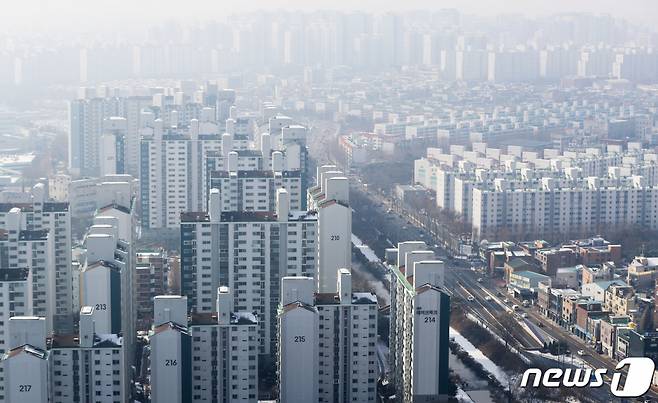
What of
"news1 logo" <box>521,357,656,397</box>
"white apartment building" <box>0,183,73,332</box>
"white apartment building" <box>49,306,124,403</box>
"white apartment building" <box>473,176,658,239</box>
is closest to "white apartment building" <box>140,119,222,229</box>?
"white apartment building" <box>473,176,658,239</box>

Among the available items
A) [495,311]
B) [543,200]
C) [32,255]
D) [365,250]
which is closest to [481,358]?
[495,311]

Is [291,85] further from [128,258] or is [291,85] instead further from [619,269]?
[128,258]

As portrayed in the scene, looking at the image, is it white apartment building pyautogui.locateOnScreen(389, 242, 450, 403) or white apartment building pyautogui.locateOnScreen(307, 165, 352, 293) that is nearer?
white apartment building pyautogui.locateOnScreen(389, 242, 450, 403)

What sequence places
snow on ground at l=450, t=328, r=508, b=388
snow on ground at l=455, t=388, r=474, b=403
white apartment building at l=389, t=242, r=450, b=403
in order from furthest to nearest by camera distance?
snow on ground at l=450, t=328, r=508, b=388, snow on ground at l=455, t=388, r=474, b=403, white apartment building at l=389, t=242, r=450, b=403

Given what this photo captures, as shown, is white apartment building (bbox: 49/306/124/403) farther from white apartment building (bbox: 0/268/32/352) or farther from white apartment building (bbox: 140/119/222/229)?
white apartment building (bbox: 140/119/222/229)

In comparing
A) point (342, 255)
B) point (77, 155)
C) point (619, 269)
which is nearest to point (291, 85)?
point (77, 155)

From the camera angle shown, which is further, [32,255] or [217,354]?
[32,255]

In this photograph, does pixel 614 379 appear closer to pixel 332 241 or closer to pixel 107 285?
pixel 332 241
